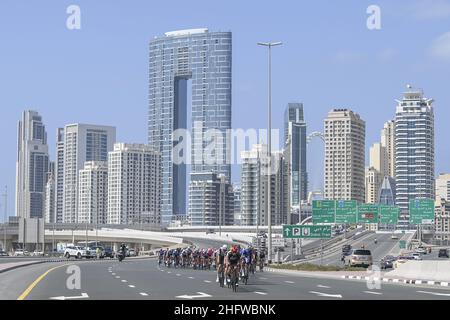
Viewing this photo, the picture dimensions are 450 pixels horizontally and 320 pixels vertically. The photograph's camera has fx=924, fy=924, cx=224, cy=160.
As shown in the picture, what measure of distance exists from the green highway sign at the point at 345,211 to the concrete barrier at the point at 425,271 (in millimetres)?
59595

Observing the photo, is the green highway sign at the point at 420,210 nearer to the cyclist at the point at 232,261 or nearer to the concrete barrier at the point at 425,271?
the concrete barrier at the point at 425,271

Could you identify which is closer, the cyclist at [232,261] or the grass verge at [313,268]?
the cyclist at [232,261]

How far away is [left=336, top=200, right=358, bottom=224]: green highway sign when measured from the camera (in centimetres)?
10475

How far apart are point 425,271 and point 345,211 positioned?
6510cm

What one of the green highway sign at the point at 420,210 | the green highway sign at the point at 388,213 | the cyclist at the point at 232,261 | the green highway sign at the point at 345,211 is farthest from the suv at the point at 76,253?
the cyclist at the point at 232,261

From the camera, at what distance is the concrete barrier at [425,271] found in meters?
38.5

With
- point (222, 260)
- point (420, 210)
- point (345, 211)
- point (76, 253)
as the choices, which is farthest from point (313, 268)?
point (420, 210)

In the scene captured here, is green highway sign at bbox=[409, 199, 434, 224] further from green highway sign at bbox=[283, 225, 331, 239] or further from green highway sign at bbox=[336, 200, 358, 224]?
green highway sign at bbox=[283, 225, 331, 239]

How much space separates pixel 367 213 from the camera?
374ft

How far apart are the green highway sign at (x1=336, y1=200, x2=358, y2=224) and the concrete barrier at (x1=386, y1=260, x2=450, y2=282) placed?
196 ft

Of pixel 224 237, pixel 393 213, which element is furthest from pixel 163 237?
pixel 393 213
